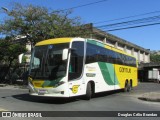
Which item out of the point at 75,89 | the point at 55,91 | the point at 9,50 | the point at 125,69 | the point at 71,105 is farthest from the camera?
the point at 9,50

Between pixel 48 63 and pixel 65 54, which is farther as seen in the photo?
pixel 48 63

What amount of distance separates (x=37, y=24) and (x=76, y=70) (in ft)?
60.0

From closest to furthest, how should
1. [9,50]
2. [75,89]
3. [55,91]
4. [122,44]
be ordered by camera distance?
[55,91], [75,89], [9,50], [122,44]

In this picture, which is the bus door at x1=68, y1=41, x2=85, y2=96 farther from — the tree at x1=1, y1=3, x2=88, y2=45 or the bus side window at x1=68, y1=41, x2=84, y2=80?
the tree at x1=1, y1=3, x2=88, y2=45

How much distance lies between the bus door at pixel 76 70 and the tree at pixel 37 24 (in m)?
16.2

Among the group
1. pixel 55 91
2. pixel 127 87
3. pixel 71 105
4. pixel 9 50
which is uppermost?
pixel 9 50

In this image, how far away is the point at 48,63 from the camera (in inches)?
625

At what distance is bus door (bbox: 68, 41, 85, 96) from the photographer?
15.9 meters

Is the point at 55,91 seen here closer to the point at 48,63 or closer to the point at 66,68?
the point at 66,68

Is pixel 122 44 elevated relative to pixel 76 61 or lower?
elevated

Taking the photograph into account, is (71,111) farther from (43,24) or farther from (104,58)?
(43,24)

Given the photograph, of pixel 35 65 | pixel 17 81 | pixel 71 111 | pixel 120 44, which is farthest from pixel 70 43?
pixel 120 44

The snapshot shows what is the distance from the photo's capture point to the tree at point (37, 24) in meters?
33.2

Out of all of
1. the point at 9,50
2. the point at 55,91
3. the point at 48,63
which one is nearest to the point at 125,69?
the point at 48,63
